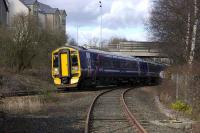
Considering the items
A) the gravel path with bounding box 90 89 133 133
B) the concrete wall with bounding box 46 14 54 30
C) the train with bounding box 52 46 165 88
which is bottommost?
the gravel path with bounding box 90 89 133 133

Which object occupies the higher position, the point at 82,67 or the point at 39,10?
the point at 39,10

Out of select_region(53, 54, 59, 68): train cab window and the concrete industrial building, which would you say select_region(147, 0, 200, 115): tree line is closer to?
select_region(53, 54, 59, 68): train cab window

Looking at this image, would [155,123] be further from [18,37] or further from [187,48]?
[18,37]

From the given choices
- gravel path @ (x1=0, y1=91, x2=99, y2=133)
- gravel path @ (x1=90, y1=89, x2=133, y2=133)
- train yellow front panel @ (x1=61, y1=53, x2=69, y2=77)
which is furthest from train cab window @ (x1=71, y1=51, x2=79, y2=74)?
gravel path @ (x1=0, y1=91, x2=99, y2=133)

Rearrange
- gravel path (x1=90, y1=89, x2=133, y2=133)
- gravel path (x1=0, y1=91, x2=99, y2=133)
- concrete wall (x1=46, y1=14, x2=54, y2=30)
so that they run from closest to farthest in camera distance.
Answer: gravel path (x1=0, y1=91, x2=99, y2=133) → gravel path (x1=90, y1=89, x2=133, y2=133) → concrete wall (x1=46, y1=14, x2=54, y2=30)

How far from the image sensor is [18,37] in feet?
145

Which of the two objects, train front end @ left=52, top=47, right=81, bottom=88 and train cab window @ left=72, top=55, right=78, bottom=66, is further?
train cab window @ left=72, top=55, right=78, bottom=66

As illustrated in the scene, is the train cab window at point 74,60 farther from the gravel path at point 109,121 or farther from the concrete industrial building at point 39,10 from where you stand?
the concrete industrial building at point 39,10

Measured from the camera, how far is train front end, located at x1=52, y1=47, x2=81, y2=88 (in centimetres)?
3234

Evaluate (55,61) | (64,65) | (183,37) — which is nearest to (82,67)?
(64,65)

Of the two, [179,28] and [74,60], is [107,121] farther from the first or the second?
[179,28]

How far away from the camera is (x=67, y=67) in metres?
32.8

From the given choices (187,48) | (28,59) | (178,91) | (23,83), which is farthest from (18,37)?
(178,91)

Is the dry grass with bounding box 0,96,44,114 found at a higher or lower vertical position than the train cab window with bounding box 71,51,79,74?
lower
